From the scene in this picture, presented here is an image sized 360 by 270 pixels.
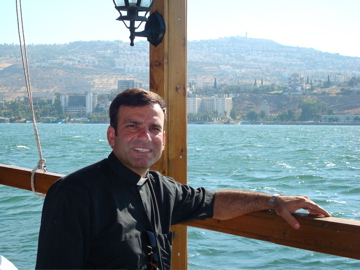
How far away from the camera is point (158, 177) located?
1.66 metres

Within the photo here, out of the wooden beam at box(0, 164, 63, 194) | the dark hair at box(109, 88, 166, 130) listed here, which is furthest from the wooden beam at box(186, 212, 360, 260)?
the wooden beam at box(0, 164, 63, 194)

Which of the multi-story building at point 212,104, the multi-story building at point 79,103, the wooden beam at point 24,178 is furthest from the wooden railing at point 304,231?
the multi-story building at point 212,104

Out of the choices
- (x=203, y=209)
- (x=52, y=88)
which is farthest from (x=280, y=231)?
(x=52, y=88)

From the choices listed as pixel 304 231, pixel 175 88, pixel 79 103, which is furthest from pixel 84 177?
pixel 79 103

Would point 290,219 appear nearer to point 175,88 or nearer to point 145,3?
point 175,88

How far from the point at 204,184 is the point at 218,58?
171996mm

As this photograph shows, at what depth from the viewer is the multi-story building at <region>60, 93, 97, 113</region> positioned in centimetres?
6962

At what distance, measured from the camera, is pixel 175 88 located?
2.23 meters

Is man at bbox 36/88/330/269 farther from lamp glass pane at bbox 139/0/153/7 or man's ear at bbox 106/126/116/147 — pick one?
lamp glass pane at bbox 139/0/153/7

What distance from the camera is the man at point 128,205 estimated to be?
4.30 feet

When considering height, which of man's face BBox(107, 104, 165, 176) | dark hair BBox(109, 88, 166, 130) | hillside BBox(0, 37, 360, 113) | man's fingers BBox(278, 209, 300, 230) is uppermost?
hillside BBox(0, 37, 360, 113)

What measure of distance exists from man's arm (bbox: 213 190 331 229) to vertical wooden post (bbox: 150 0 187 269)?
45 centimetres

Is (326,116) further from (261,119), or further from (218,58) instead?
(218,58)

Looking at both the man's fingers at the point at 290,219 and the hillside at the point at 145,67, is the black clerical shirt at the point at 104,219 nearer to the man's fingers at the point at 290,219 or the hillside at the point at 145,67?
the man's fingers at the point at 290,219
